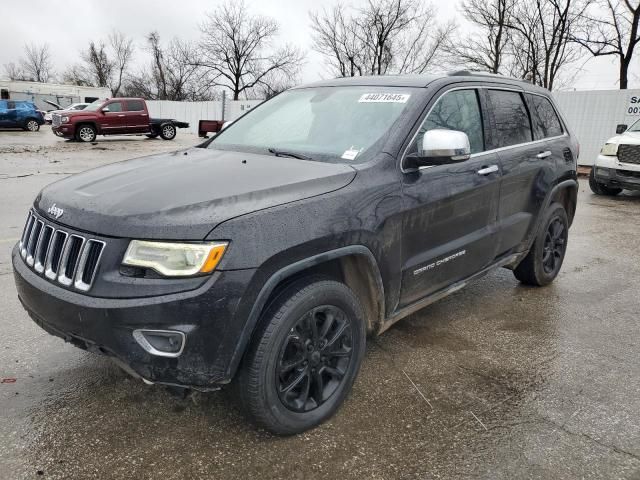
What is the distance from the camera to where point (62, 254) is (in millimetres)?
2301

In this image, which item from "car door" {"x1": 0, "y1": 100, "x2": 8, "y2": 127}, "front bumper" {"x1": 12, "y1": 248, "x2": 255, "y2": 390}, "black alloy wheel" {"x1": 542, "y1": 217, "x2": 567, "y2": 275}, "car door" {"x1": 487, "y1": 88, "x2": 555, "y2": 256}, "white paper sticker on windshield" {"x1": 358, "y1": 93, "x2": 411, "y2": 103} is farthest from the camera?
"car door" {"x1": 0, "y1": 100, "x2": 8, "y2": 127}

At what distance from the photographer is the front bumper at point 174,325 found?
2.05 m

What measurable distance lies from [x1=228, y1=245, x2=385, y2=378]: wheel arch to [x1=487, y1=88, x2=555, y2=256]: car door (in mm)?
1436

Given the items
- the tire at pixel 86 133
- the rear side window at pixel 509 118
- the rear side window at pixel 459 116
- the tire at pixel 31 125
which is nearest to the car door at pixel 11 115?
the tire at pixel 31 125

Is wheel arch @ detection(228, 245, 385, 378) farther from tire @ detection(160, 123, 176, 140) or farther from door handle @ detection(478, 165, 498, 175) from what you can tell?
tire @ detection(160, 123, 176, 140)

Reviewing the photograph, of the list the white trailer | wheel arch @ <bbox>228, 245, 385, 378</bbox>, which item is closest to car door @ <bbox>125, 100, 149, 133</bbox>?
wheel arch @ <bbox>228, 245, 385, 378</bbox>

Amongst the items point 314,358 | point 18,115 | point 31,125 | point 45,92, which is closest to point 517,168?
point 314,358

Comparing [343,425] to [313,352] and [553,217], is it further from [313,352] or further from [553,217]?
[553,217]

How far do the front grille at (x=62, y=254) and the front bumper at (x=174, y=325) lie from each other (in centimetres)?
8

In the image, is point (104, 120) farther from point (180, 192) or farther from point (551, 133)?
point (180, 192)

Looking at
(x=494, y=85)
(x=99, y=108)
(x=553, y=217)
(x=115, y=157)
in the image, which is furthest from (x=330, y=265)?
(x=99, y=108)

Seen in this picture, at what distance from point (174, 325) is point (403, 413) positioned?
4.52 ft

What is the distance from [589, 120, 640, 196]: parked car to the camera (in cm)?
999

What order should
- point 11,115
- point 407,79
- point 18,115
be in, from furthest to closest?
point 18,115 < point 11,115 < point 407,79
